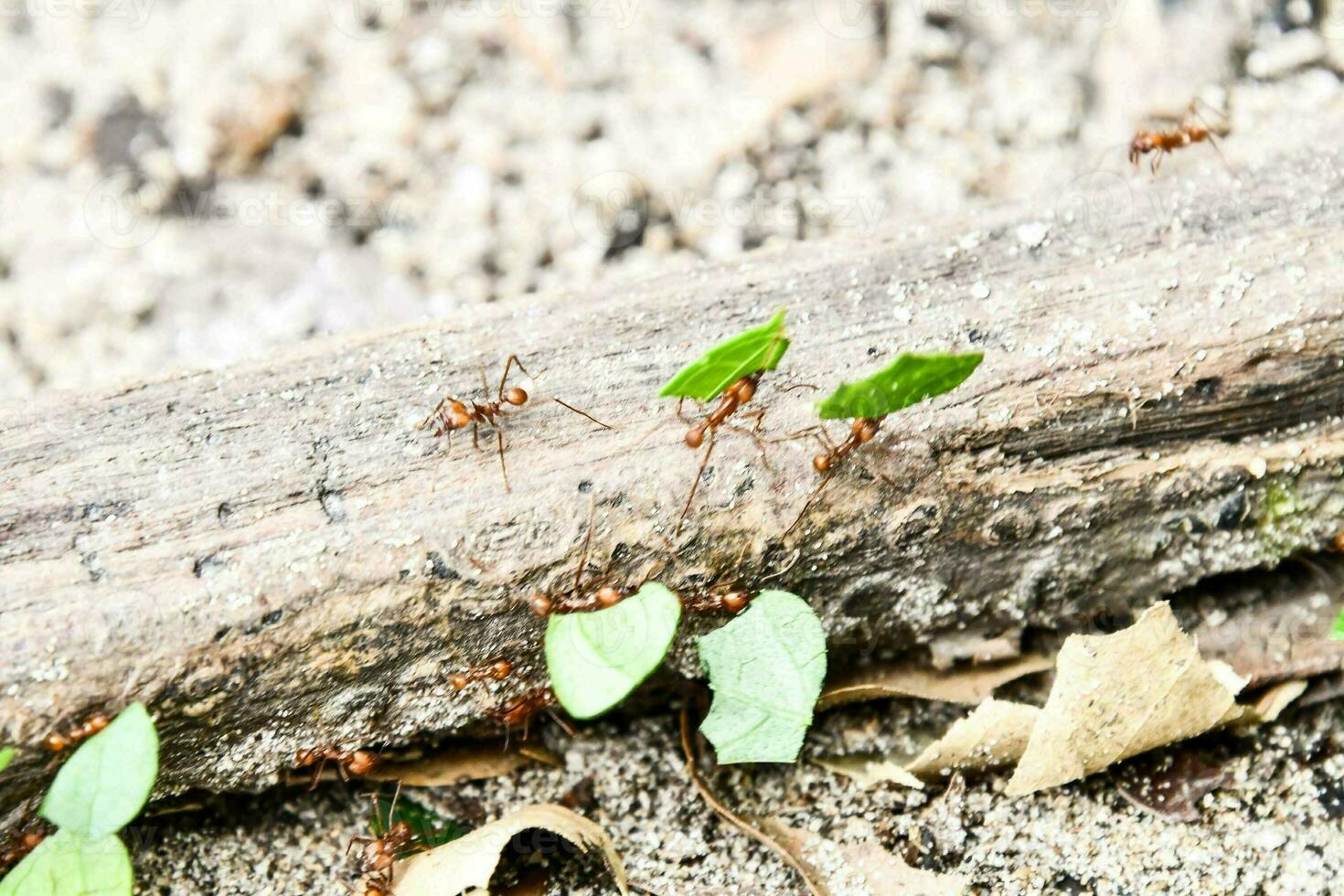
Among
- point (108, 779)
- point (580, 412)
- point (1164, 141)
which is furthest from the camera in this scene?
point (1164, 141)

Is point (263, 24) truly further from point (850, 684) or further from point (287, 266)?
point (850, 684)

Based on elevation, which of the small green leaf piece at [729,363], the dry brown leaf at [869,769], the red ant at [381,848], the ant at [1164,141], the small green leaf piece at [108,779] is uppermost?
the ant at [1164,141]

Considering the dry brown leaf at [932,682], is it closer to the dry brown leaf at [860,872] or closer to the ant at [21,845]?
the dry brown leaf at [860,872]

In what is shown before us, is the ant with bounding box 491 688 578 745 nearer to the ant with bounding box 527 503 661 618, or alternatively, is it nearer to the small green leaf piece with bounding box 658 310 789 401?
the ant with bounding box 527 503 661 618

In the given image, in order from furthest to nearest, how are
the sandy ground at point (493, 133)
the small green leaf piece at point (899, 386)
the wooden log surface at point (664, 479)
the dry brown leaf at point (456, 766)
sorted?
the sandy ground at point (493, 133) → the dry brown leaf at point (456, 766) → the wooden log surface at point (664, 479) → the small green leaf piece at point (899, 386)

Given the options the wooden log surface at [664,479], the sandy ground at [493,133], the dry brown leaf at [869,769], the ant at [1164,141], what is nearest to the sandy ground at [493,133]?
the sandy ground at [493,133]

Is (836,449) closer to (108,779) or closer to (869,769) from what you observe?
(869,769)

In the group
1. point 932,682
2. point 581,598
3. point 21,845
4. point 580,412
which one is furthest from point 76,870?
point 932,682
